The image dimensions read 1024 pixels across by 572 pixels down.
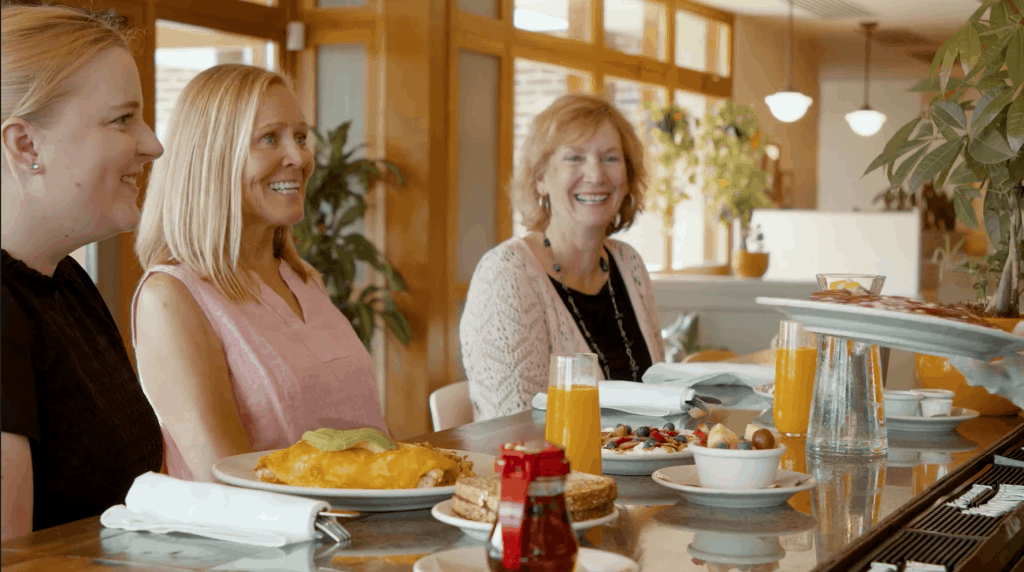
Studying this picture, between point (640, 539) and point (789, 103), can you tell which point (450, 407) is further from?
point (789, 103)

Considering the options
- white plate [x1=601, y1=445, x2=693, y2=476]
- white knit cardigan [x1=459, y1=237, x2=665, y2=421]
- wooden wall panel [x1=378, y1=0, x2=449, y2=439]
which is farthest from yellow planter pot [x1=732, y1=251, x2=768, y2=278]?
white plate [x1=601, y1=445, x2=693, y2=476]

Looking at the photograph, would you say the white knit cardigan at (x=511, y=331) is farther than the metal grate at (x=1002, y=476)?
Yes

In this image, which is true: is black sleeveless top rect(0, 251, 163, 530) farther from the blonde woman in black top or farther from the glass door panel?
the glass door panel

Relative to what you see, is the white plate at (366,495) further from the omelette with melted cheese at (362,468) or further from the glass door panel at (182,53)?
the glass door panel at (182,53)

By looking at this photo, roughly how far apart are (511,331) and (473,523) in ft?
5.26

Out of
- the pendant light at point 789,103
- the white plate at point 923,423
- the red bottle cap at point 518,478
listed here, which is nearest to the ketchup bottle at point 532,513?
the red bottle cap at point 518,478

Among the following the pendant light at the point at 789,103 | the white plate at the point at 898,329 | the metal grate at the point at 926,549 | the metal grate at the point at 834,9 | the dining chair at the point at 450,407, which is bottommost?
the dining chair at the point at 450,407

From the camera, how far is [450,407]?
8.04 feet

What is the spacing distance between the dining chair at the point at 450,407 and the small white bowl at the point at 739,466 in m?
1.09

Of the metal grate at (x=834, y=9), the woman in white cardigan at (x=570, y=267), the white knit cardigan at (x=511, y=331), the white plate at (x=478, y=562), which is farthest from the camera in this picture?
the metal grate at (x=834, y=9)

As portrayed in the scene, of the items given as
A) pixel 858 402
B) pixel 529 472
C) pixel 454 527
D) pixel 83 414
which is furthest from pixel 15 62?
pixel 858 402

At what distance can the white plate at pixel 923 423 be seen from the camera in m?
1.91

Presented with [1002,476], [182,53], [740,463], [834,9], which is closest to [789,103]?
[834,9]

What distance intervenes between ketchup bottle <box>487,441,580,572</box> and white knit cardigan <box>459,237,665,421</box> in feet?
5.49
